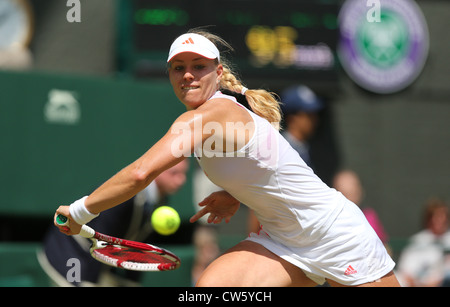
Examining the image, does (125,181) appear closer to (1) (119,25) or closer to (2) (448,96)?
(1) (119,25)

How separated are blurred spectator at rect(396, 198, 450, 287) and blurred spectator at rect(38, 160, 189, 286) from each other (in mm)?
3169

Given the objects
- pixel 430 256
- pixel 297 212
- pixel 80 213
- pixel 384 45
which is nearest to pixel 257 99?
pixel 297 212

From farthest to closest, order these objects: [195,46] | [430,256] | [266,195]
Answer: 1. [430,256]
2. [266,195]
3. [195,46]

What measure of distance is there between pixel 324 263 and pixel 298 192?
1.25ft

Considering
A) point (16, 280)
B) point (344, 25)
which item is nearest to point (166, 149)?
point (16, 280)

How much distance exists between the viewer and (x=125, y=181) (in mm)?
3285

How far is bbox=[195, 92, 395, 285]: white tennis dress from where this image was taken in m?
3.66

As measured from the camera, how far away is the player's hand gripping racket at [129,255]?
379 centimetres

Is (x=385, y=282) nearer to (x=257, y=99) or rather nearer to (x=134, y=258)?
(x=257, y=99)

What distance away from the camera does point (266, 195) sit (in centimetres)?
372

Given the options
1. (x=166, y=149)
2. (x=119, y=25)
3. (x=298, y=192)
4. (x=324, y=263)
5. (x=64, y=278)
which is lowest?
(x=64, y=278)

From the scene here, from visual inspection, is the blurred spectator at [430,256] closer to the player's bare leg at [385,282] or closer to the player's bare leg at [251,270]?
the player's bare leg at [385,282]

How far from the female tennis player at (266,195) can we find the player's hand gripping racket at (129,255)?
0.29 meters

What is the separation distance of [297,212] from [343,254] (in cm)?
32
